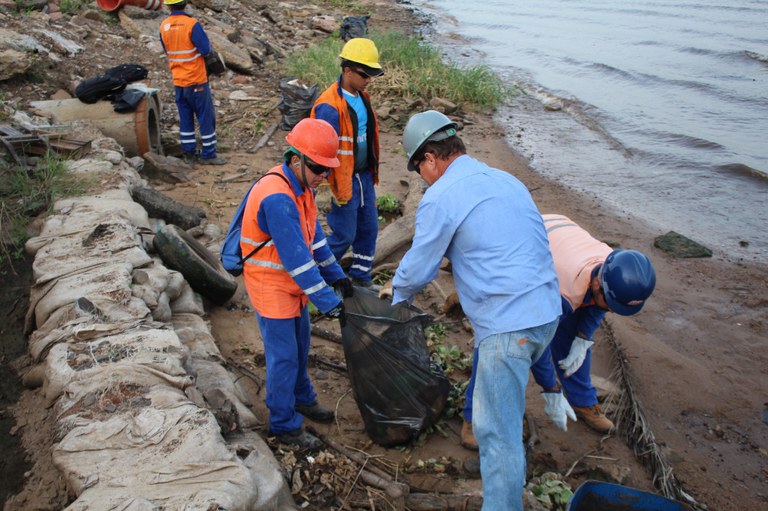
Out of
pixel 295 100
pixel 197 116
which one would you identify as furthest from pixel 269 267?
pixel 295 100

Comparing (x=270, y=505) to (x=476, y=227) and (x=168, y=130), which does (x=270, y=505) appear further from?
(x=168, y=130)

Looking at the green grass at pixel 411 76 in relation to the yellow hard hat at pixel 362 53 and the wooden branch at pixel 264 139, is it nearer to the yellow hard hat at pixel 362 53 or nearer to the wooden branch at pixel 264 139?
the wooden branch at pixel 264 139

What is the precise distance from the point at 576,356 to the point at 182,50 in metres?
5.80

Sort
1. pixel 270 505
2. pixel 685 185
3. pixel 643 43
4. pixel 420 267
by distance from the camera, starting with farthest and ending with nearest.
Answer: pixel 643 43, pixel 685 185, pixel 420 267, pixel 270 505

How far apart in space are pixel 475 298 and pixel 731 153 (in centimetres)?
872

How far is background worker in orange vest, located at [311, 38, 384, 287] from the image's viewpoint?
4352 millimetres

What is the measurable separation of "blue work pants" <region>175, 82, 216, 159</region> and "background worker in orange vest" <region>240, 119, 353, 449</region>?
15.2ft

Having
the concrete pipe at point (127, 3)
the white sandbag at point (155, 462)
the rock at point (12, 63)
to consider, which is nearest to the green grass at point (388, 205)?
the white sandbag at point (155, 462)

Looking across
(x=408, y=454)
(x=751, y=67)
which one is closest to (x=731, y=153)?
(x=751, y=67)

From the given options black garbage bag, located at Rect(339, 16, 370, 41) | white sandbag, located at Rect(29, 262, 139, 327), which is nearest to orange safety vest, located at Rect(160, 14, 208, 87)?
white sandbag, located at Rect(29, 262, 139, 327)

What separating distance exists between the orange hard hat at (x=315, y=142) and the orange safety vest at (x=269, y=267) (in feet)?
0.55

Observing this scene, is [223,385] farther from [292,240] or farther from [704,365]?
[704,365]

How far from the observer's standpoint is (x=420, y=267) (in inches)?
108

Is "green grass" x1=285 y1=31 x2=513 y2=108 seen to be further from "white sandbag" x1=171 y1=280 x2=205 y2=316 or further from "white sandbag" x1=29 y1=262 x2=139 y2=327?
"white sandbag" x1=29 y1=262 x2=139 y2=327
